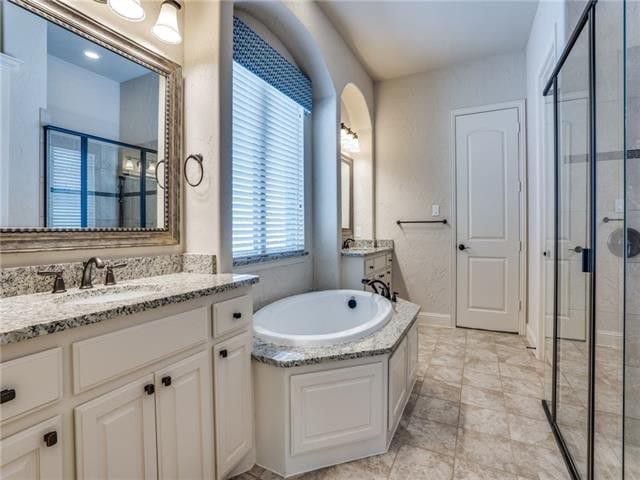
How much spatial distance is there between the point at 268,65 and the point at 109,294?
6.17 ft

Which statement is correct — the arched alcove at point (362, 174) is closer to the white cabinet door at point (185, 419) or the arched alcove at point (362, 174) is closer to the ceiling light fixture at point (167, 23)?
the ceiling light fixture at point (167, 23)

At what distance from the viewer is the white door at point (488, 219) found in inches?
131

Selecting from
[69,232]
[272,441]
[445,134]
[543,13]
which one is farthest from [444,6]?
[272,441]

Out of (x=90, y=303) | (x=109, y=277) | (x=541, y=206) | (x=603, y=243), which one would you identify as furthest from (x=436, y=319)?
(x=90, y=303)

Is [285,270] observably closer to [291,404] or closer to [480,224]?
[291,404]

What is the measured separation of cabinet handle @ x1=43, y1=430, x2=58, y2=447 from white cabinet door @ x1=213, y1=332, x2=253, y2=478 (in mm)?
554

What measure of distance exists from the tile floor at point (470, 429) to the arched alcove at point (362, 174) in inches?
64.0

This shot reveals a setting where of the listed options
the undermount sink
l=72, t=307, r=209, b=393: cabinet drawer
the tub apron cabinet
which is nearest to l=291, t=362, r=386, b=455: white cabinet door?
the tub apron cabinet

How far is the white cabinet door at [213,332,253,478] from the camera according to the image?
133 centimetres

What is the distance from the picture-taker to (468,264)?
3533mm

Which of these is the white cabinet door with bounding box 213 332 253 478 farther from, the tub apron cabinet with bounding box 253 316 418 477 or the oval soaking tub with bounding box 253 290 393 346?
the oval soaking tub with bounding box 253 290 393 346

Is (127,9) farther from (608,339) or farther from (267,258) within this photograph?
(608,339)

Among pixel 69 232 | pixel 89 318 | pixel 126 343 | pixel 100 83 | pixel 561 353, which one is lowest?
pixel 561 353

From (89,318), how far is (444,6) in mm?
3151
